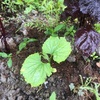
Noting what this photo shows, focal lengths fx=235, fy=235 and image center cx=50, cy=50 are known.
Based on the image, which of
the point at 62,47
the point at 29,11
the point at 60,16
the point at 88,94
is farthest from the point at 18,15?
the point at 88,94

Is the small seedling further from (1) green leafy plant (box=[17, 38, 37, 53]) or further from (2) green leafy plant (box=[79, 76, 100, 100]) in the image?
(1) green leafy plant (box=[17, 38, 37, 53])

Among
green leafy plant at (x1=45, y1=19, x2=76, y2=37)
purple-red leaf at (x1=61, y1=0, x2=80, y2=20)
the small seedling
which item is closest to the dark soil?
the small seedling

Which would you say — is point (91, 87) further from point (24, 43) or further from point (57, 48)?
point (24, 43)

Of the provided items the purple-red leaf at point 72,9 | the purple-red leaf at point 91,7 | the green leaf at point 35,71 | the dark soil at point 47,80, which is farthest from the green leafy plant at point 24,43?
the purple-red leaf at point 91,7

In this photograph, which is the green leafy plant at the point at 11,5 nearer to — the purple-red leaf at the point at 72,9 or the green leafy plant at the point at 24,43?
the green leafy plant at the point at 24,43

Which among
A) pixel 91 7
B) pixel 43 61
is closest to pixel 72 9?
pixel 91 7

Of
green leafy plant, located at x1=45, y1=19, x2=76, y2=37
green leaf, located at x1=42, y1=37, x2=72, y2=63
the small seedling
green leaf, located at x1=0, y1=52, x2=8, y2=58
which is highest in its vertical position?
green leafy plant, located at x1=45, y1=19, x2=76, y2=37
